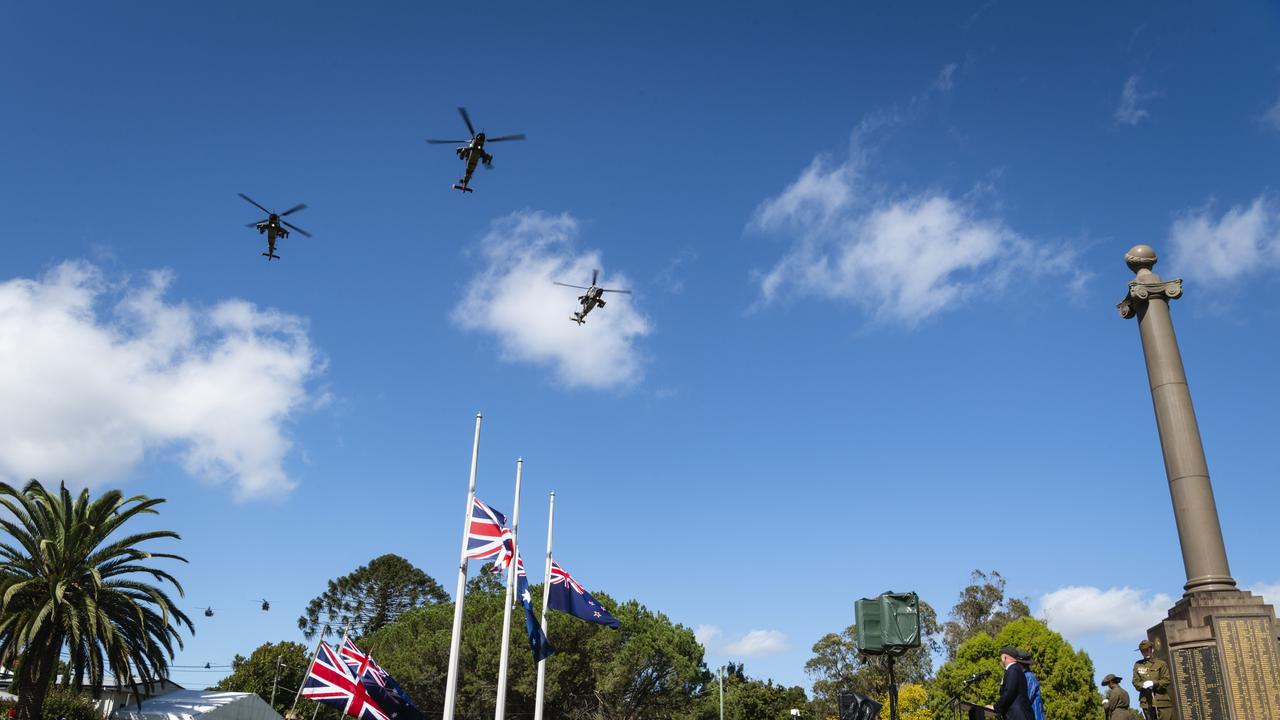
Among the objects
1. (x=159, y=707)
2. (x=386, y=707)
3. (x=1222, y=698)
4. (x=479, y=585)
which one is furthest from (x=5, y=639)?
(x=479, y=585)

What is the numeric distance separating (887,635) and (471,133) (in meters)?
24.2

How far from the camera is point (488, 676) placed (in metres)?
53.5

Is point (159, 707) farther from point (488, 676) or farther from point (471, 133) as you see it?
point (471, 133)

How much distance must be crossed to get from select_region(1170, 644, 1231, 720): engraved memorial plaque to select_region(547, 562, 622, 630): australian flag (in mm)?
14028

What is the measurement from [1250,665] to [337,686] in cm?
1847

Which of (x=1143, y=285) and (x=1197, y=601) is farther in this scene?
(x=1143, y=285)

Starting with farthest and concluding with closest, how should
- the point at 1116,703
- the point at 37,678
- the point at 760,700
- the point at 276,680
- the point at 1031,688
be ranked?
the point at 760,700, the point at 276,680, the point at 37,678, the point at 1116,703, the point at 1031,688

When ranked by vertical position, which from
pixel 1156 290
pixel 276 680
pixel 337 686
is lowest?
pixel 337 686

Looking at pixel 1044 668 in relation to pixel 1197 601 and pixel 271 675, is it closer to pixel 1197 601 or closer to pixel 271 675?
pixel 1197 601

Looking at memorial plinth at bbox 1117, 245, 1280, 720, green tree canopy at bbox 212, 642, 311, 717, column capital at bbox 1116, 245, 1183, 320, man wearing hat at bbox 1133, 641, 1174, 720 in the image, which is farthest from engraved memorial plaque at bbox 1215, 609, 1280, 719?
green tree canopy at bbox 212, 642, 311, 717

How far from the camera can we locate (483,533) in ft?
67.5

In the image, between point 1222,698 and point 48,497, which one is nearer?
point 1222,698

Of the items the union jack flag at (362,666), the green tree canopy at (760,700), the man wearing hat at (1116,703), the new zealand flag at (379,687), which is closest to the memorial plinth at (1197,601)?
the man wearing hat at (1116,703)

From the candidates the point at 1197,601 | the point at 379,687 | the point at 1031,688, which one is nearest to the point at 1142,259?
the point at 1197,601
